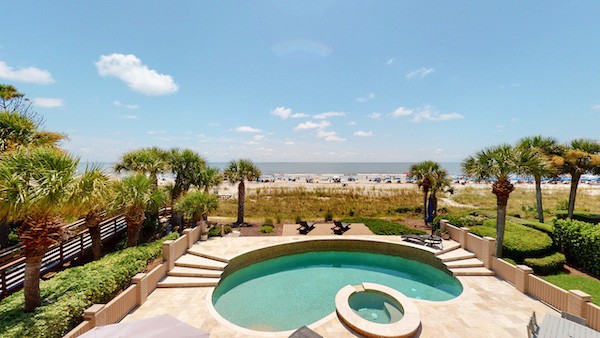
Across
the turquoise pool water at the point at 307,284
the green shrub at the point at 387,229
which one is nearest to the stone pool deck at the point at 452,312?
the turquoise pool water at the point at 307,284

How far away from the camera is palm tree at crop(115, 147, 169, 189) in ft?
58.2

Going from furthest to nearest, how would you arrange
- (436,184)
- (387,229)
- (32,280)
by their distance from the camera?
(436,184) < (387,229) < (32,280)

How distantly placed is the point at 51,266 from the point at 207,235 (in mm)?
7527

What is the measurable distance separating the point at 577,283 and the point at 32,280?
64.9ft

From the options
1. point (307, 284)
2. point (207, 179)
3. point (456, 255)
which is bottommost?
point (307, 284)

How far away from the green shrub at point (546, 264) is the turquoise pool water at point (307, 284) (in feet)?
12.9

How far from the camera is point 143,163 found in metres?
17.8

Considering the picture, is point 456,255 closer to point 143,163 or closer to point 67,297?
point 67,297

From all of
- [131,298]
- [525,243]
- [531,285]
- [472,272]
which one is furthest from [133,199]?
[525,243]

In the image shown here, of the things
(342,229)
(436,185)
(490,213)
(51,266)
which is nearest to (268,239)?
(342,229)

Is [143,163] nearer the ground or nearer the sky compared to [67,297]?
nearer the sky

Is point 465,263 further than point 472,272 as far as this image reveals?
Yes

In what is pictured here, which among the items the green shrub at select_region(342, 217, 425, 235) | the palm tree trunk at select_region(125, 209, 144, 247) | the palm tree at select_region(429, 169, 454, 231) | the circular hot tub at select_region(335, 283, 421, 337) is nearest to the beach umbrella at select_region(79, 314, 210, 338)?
the circular hot tub at select_region(335, 283, 421, 337)

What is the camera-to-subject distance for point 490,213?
66.9 ft
